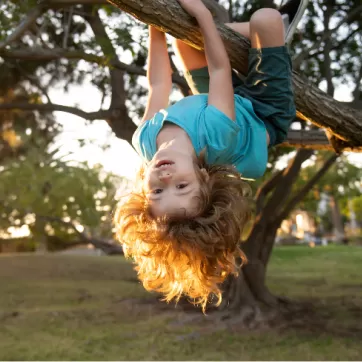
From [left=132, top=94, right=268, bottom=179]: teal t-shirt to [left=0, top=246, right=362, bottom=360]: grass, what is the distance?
4.37 m

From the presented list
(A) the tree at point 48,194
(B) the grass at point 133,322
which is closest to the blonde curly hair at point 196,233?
(B) the grass at point 133,322

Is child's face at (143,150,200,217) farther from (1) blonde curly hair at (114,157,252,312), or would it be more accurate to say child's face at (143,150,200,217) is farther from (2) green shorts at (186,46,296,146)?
(2) green shorts at (186,46,296,146)

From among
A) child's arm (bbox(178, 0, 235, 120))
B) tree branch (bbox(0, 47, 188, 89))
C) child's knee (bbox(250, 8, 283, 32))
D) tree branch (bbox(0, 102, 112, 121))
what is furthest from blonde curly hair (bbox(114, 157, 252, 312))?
tree branch (bbox(0, 102, 112, 121))

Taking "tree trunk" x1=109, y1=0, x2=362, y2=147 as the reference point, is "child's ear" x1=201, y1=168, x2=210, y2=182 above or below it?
below

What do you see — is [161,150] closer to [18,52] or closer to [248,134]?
[248,134]

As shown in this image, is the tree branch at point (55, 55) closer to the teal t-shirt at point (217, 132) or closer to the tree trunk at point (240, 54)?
the tree trunk at point (240, 54)

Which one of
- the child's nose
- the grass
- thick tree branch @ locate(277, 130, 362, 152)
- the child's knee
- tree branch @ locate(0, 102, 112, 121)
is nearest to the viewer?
the child's nose

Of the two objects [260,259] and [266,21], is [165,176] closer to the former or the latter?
[266,21]

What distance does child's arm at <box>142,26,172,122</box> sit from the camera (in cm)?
298

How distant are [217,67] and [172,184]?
553mm

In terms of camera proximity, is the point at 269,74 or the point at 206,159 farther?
the point at 269,74

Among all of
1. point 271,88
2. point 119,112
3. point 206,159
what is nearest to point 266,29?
point 271,88

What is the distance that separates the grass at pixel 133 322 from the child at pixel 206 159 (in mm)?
4262

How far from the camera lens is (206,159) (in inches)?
104
